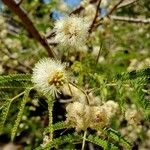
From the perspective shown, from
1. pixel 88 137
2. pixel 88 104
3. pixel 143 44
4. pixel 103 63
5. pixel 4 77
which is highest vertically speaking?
pixel 143 44

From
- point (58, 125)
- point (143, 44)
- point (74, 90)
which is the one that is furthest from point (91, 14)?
point (143, 44)

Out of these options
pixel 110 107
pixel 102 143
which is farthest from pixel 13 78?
pixel 110 107

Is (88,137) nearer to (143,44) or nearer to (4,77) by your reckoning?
(4,77)

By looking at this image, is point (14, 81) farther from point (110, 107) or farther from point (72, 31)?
point (110, 107)

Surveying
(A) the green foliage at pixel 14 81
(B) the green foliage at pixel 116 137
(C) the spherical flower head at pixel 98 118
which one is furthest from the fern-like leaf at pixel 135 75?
(A) the green foliage at pixel 14 81

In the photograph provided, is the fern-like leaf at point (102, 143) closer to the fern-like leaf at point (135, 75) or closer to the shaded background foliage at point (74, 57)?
the fern-like leaf at point (135, 75)

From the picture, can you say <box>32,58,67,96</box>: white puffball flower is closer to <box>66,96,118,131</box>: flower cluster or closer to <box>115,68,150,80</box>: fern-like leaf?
<box>66,96,118,131</box>: flower cluster
